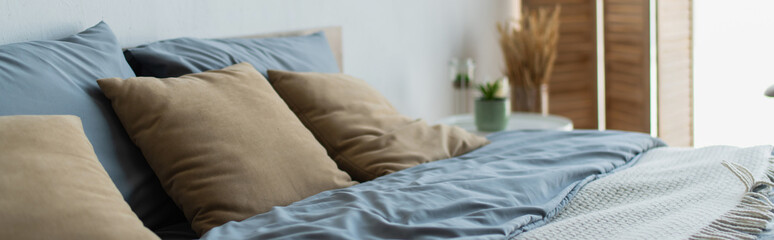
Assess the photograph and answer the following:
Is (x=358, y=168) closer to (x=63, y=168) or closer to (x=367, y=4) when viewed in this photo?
(x=63, y=168)

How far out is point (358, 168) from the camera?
178cm

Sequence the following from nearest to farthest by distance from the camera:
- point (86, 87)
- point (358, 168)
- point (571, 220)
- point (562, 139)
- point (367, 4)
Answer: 1. point (571, 220)
2. point (86, 87)
3. point (358, 168)
4. point (562, 139)
5. point (367, 4)

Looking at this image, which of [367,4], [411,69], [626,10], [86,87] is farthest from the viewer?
[626,10]

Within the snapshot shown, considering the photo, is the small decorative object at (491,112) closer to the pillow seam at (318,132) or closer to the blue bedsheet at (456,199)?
the blue bedsheet at (456,199)

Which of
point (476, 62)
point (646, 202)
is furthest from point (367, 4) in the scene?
point (646, 202)

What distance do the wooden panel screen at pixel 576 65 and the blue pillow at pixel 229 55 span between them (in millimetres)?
1864

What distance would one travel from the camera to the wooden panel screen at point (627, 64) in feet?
11.7

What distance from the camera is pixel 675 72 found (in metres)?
3.60

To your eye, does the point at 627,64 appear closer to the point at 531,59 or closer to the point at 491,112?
the point at 531,59

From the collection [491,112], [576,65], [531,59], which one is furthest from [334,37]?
[576,65]

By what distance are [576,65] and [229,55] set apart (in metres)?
2.45

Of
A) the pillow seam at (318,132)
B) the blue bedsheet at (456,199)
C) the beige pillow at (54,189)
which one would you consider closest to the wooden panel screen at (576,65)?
the blue bedsheet at (456,199)

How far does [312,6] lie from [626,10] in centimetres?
173

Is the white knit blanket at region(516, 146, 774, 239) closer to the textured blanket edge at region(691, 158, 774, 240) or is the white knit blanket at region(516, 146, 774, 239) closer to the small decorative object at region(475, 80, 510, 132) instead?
the textured blanket edge at region(691, 158, 774, 240)
